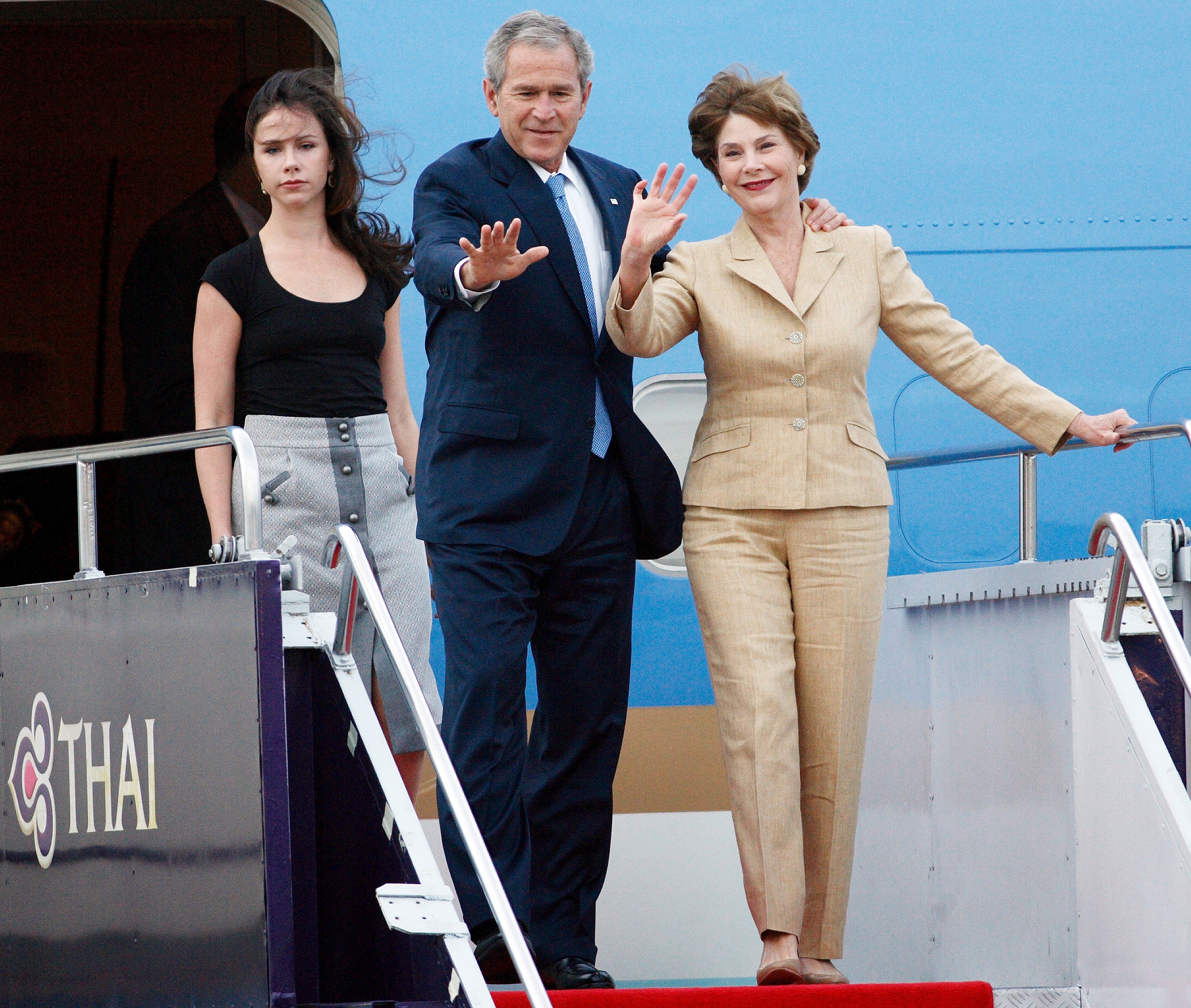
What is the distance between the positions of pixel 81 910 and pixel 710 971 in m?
1.80

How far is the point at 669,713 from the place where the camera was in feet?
14.1

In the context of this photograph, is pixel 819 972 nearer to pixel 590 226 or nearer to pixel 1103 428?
pixel 1103 428

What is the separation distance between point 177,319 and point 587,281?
2072 mm

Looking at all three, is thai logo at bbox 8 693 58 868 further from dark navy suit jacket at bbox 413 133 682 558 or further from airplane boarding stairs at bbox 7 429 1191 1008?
dark navy suit jacket at bbox 413 133 682 558

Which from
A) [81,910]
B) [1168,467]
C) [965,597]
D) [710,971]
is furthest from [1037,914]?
[81,910]

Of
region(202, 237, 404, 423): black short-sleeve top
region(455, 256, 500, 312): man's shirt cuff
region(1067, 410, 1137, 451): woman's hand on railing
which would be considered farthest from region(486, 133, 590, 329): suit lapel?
region(1067, 410, 1137, 451): woman's hand on railing

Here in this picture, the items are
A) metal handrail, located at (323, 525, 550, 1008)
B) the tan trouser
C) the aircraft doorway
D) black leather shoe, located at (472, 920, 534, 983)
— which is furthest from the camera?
the aircraft doorway

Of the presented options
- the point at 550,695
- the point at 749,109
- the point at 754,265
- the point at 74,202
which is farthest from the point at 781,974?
the point at 74,202

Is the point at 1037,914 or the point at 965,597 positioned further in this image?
the point at 965,597

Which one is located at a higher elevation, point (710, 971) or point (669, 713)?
point (669, 713)

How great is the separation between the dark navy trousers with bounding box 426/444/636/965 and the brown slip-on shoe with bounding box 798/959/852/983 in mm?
419

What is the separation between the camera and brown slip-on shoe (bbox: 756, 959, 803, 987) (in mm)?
3014

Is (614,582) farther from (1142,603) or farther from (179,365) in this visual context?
(179,365)

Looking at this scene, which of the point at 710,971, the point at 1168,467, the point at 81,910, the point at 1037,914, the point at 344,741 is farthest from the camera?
the point at 1168,467
